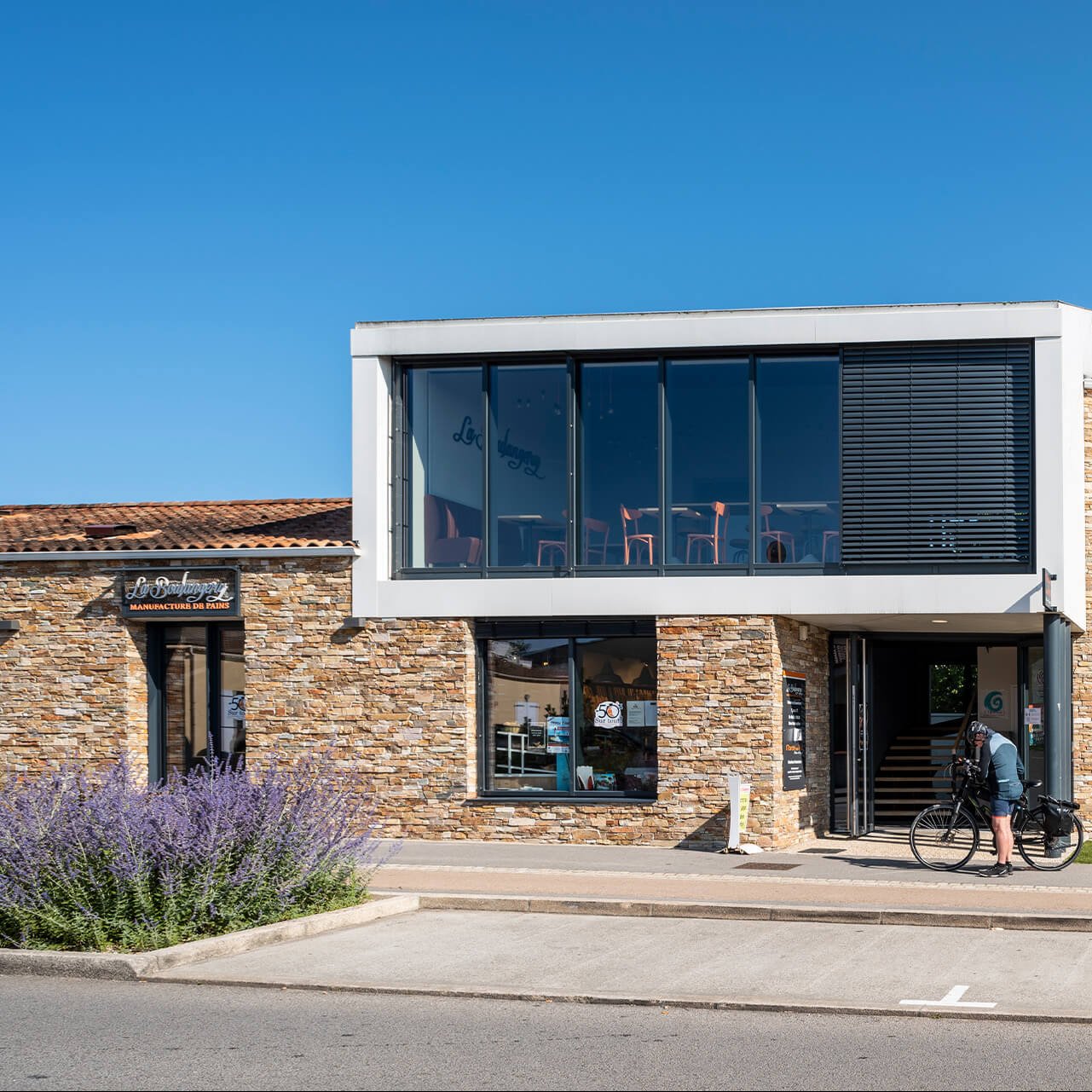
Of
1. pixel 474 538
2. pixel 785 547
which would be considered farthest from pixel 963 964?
pixel 474 538

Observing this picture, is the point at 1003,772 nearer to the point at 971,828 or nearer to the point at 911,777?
the point at 971,828

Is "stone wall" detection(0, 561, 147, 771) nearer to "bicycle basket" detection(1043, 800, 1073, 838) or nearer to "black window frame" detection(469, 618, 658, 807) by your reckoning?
"black window frame" detection(469, 618, 658, 807)

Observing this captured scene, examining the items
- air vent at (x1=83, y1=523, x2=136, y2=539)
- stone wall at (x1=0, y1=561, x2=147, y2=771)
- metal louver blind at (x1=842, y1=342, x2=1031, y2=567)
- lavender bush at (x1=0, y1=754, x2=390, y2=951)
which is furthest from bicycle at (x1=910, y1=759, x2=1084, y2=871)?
air vent at (x1=83, y1=523, x2=136, y2=539)

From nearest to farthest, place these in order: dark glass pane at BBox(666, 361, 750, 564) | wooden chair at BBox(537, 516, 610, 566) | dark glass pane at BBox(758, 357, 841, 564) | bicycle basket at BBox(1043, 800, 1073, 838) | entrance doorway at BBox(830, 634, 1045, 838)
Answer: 1. bicycle basket at BBox(1043, 800, 1073, 838)
2. dark glass pane at BBox(758, 357, 841, 564)
3. dark glass pane at BBox(666, 361, 750, 564)
4. wooden chair at BBox(537, 516, 610, 566)
5. entrance doorway at BBox(830, 634, 1045, 838)

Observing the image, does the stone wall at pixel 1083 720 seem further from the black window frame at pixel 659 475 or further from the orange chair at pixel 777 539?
the orange chair at pixel 777 539

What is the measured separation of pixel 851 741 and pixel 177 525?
10028 millimetres

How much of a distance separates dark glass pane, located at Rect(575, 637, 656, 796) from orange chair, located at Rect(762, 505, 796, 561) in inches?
73.5

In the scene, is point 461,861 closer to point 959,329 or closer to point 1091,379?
point 959,329

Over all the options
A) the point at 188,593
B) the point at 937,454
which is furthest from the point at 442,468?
the point at 937,454

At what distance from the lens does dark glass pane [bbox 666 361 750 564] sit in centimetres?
1945

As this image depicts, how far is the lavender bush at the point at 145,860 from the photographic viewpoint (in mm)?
11039

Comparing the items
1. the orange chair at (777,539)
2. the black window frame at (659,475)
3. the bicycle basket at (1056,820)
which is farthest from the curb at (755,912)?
the orange chair at (777,539)

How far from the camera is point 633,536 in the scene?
64.6ft

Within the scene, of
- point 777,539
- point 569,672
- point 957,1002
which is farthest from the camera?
point 569,672
